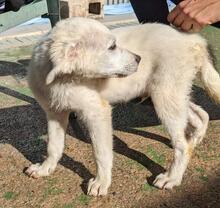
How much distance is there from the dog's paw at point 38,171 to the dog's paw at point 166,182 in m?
0.73

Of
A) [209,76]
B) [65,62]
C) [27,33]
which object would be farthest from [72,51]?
[27,33]

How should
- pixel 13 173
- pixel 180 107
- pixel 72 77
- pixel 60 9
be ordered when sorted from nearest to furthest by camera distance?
pixel 72 77 → pixel 180 107 → pixel 13 173 → pixel 60 9

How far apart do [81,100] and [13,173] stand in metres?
0.79

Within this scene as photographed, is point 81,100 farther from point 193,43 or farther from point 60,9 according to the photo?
point 60,9

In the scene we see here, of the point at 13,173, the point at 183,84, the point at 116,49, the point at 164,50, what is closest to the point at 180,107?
the point at 183,84

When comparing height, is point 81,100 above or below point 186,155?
above

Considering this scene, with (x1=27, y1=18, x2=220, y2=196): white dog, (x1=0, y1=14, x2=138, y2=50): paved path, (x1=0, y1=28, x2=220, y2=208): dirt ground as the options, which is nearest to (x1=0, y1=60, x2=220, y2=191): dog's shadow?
(x1=0, y1=28, x2=220, y2=208): dirt ground

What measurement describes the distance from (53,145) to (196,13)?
1.31m

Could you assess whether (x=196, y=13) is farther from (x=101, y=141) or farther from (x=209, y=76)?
(x=101, y=141)

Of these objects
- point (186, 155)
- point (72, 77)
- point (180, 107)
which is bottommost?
point (186, 155)

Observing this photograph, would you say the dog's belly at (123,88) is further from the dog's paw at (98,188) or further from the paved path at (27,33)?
the paved path at (27,33)

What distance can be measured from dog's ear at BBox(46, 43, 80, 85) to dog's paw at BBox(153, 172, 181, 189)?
0.95 metres

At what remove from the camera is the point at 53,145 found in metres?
3.14

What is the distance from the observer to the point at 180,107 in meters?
2.96
